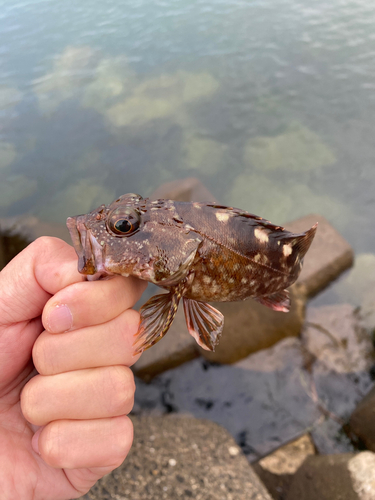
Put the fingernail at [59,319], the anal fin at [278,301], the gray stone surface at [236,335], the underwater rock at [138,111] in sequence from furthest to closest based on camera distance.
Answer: the underwater rock at [138,111] → the gray stone surface at [236,335] → the anal fin at [278,301] → the fingernail at [59,319]

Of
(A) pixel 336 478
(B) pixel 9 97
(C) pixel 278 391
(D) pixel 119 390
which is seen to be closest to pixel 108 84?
(B) pixel 9 97

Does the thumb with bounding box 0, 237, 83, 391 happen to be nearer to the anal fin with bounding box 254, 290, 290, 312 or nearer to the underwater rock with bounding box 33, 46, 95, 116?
the anal fin with bounding box 254, 290, 290, 312

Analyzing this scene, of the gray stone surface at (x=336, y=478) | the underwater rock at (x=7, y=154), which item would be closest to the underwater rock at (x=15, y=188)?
the underwater rock at (x=7, y=154)

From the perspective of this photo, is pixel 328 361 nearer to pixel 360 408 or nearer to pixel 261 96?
pixel 360 408

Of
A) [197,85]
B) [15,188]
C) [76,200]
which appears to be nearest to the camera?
[76,200]

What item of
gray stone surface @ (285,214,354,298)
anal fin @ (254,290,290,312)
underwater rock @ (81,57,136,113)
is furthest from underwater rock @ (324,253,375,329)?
underwater rock @ (81,57,136,113)

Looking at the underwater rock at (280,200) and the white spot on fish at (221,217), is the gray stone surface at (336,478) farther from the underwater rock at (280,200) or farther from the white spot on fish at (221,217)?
the underwater rock at (280,200)

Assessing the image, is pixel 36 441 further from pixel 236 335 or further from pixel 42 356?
pixel 236 335

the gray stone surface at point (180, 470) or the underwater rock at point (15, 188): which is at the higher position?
the underwater rock at point (15, 188)
